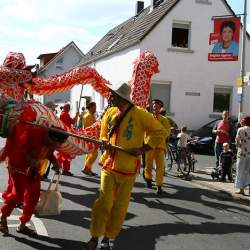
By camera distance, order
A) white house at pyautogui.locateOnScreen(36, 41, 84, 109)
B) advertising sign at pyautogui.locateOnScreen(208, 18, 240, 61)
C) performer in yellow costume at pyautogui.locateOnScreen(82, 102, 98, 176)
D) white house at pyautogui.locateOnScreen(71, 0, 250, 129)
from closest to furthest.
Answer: performer in yellow costume at pyautogui.locateOnScreen(82, 102, 98, 176)
advertising sign at pyautogui.locateOnScreen(208, 18, 240, 61)
white house at pyautogui.locateOnScreen(71, 0, 250, 129)
white house at pyautogui.locateOnScreen(36, 41, 84, 109)

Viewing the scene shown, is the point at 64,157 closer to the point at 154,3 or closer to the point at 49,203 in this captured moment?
the point at 49,203

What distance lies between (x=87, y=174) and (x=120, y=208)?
7186 mm

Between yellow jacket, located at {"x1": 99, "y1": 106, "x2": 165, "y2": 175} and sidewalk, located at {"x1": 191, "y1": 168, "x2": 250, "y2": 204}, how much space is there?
5.09 m

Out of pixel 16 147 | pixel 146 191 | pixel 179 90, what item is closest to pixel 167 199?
pixel 146 191

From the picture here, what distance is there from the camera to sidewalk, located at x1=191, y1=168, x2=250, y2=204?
10969 mm

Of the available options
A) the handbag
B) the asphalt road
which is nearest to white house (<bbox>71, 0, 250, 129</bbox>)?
the asphalt road

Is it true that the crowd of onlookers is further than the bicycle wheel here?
No

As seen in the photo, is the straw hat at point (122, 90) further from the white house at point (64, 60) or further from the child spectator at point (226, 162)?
the white house at point (64, 60)

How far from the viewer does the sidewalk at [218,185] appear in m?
11.0

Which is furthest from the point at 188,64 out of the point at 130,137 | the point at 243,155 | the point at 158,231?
the point at 130,137

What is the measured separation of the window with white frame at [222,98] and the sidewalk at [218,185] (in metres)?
Answer: 12.9

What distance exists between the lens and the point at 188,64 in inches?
1045

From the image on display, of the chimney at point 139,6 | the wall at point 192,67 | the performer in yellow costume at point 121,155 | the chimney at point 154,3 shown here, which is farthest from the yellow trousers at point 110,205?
the chimney at point 139,6

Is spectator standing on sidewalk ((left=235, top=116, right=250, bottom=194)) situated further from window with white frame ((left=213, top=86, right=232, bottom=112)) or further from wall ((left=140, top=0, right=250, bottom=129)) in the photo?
window with white frame ((left=213, top=86, right=232, bottom=112))
